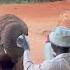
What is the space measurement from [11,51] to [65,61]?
311mm

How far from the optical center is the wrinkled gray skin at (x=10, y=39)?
4.88 ft

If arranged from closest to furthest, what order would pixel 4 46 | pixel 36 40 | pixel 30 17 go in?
1. pixel 4 46
2. pixel 36 40
3. pixel 30 17

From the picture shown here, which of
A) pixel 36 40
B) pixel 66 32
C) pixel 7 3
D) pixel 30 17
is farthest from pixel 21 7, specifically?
pixel 66 32

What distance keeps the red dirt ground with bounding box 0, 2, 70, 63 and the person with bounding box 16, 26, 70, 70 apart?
4.91 feet

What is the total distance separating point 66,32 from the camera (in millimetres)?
1657

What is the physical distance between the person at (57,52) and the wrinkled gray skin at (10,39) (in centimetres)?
3

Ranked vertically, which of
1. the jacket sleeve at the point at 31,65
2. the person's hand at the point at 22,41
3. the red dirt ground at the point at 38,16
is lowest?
the red dirt ground at the point at 38,16

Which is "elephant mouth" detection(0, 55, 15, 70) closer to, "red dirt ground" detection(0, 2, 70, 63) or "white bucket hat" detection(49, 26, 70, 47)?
"white bucket hat" detection(49, 26, 70, 47)

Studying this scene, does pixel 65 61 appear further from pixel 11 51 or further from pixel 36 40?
pixel 36 40

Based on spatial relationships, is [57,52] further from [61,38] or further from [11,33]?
[11,33]

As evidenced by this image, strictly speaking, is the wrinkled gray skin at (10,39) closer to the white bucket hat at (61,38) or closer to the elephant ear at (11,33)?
the elephant ear at (11,33)

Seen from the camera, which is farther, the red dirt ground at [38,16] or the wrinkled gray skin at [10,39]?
the red dirt ground at [38,16]

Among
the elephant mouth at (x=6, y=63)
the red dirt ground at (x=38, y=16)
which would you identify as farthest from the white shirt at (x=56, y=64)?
the red dirt ground at (x=38, y=16)

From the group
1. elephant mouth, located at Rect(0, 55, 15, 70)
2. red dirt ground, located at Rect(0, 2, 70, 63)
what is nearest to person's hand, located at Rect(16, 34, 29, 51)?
elephant mouth, located at Rect(0, 55, 15, 70)
